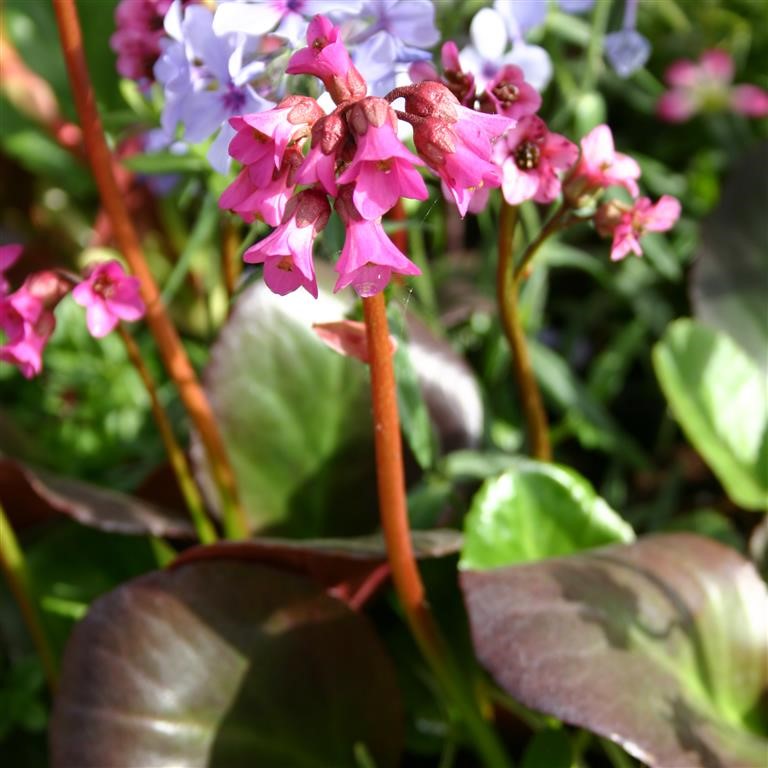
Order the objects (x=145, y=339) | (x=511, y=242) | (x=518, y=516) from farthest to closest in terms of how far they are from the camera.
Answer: (x=145, y=339) < (x=518, y=516) < (x=511, y=242)

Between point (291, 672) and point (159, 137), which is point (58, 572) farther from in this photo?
point (159, 137)

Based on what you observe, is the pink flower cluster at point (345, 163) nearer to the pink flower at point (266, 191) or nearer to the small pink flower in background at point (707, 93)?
the pink flower at point (266, 191)

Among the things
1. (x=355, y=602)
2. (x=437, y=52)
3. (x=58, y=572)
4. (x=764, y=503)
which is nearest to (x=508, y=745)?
(x=355, y=602)

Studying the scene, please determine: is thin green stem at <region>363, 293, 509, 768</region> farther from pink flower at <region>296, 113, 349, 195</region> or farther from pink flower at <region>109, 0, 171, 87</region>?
pink flower at <region>109, 0, 171, 87</region>

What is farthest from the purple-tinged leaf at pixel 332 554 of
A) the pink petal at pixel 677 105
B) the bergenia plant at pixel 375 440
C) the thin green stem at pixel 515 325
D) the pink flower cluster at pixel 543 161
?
the pink petal at pixel 677 105

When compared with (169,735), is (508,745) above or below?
below

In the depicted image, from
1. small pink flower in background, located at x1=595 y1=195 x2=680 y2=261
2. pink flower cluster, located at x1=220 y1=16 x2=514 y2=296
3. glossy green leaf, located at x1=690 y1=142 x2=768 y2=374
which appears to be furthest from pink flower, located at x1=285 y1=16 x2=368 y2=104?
glossy green leaf, located at x1=690 y1=142 x2=768 y2=374

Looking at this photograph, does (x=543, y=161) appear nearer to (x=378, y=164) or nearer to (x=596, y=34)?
(x=378, y=164)
